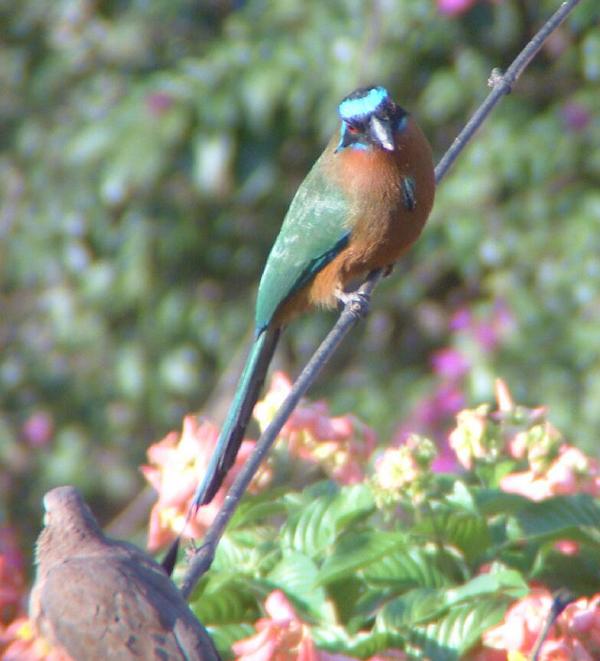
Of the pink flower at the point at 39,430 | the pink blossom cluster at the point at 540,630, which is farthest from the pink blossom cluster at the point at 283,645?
the pink flower at the point at 39,430

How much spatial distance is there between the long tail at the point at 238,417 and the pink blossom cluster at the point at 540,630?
50 centimetres

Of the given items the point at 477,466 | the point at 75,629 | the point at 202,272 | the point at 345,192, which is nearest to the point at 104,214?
the point at 202,272

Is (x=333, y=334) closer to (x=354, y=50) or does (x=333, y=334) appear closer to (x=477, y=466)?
(x=477, y=466)

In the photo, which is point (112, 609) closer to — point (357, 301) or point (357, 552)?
point (357, 552)

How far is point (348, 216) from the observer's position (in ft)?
9.43

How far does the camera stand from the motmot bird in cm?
274

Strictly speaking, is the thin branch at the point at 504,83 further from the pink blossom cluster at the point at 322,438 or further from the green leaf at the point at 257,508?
the green leaf at the point at 257,508

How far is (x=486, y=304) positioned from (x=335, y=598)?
291 centimetres

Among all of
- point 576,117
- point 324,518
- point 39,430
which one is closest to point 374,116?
point 324,518

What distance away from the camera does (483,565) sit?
200 cm

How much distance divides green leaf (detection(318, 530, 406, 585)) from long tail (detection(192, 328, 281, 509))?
0.78ft

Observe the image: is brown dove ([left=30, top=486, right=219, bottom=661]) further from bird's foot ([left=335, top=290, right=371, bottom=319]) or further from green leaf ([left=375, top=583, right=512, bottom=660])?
bird's foot ([left=335, top=290, right=371, bottom=319])

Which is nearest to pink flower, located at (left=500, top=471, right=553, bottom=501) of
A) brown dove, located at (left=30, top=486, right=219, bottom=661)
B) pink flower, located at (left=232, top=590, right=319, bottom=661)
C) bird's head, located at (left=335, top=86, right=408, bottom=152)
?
pink flower, located at (left=232, top=590, right=319, bottom=661)

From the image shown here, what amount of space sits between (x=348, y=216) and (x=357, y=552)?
3.70 ft
